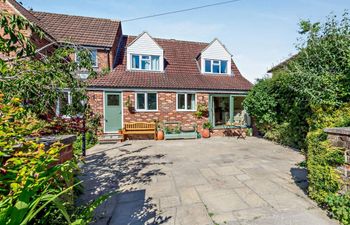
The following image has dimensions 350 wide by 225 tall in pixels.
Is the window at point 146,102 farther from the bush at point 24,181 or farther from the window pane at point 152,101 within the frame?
the bush at point 24,181

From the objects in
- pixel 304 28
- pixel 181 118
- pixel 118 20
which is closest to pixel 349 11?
pixel 304 28

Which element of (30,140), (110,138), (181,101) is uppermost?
(181,101)

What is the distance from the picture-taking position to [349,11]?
3.26 meters

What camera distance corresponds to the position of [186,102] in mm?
12336

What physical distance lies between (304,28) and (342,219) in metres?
3.40

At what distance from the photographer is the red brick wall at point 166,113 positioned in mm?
11383

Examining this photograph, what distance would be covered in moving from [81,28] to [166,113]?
8.49m

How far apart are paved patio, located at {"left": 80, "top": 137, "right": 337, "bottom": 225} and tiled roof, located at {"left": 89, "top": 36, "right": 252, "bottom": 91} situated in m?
5.87

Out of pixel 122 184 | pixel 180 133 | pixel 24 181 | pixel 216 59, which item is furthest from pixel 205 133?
pixel 24 181

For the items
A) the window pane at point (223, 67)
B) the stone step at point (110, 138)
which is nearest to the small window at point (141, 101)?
the stone step at point (110, 138)

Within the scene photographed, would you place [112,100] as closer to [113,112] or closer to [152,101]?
[113,112]

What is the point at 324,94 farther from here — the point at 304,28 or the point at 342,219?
the point at 342,219

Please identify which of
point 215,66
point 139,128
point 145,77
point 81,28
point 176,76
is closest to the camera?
point 139,128

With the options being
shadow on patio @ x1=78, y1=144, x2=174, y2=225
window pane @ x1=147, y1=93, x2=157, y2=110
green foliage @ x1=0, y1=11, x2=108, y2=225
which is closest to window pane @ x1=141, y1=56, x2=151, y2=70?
window pane @ x1=147, y1=93, x2=157, y2=110
